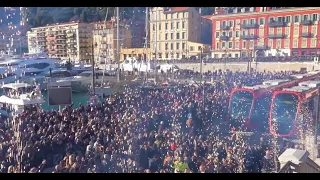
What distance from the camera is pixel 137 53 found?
4.71m

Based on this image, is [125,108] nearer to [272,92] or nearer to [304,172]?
[272,92]

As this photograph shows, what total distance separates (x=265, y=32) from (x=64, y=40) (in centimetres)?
287

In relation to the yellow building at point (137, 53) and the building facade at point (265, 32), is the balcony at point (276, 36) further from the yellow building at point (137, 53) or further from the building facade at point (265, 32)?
the yellow building at point (137, 53)

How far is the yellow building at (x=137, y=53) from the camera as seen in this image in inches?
185

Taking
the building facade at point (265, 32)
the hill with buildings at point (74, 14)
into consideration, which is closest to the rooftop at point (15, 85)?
the hill with buildings at point (74, 14)

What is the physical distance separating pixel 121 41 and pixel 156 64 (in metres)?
0.60

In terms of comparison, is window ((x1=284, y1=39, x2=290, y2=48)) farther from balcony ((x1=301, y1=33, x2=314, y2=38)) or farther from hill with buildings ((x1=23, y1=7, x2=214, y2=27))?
hill with buildings ((x1=23, y1=7, x2=214, y2=27))

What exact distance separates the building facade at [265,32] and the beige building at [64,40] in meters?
1.80

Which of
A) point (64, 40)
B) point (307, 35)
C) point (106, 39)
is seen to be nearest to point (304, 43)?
point (307, 35)

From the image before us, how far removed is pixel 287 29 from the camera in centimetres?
445

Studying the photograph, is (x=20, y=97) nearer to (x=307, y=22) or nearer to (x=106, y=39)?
(x=106, y=39)

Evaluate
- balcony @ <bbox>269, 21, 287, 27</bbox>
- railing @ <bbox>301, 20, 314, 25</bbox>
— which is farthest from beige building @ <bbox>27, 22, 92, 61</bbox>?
railing @ <bbox>301, 20, 314, 25</bbox>

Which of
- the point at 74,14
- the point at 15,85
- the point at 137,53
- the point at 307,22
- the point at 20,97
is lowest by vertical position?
the point at 20,97
